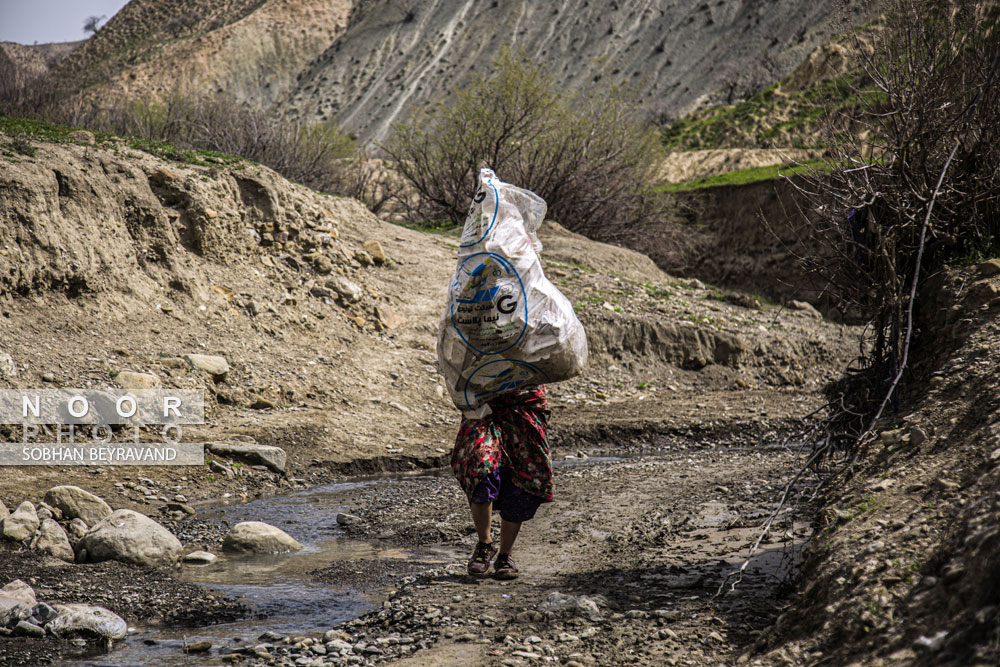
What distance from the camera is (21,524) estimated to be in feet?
16.4

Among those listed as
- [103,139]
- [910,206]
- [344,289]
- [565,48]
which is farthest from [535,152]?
[565,48]

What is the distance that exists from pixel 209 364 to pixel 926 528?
7.93m

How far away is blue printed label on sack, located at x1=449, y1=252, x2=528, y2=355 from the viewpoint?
13.1 feet

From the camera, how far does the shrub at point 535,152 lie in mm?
18875

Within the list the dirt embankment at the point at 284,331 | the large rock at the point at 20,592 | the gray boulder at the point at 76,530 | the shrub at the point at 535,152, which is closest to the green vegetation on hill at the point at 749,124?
the shrub at the point at 535,152

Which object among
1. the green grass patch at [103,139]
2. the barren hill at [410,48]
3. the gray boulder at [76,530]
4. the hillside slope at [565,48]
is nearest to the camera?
the gray boulder at [76,530]

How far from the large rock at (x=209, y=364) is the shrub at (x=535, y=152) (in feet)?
33.8

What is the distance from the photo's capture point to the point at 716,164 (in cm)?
3155

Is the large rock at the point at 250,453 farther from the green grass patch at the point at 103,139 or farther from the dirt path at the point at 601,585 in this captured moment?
the green grass patch at the point at 103,139

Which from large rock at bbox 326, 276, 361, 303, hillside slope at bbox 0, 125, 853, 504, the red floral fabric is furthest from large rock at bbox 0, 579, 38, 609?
large rock at bbox 326, 276, 361, 303

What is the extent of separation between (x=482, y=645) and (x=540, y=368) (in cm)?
130

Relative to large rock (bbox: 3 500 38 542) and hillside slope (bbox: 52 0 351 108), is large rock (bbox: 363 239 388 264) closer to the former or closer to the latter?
large rock (bbox: 3 500 38 542)

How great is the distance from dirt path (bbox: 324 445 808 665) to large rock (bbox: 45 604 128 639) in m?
0.97

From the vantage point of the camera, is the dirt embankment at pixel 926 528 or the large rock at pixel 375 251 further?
the large rock at pixel 375 251
